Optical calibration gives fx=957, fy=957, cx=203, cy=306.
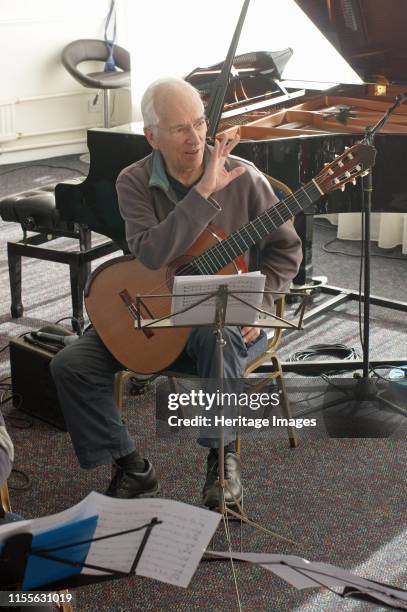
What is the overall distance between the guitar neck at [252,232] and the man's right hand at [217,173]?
0.47 ft

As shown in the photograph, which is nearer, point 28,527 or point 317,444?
point 28,527

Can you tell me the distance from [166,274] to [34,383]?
2.88 feet

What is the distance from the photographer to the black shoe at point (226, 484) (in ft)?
9.46

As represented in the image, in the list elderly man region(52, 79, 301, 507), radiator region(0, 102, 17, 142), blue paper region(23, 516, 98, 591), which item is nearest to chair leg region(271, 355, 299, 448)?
elderly man region(52, 79, 301, 507)

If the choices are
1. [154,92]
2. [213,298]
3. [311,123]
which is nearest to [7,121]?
[311,123]

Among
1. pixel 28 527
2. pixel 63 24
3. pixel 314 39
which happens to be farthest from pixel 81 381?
pixel 63 24

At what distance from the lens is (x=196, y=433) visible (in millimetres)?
3434

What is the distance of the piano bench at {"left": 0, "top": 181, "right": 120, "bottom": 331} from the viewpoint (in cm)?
418

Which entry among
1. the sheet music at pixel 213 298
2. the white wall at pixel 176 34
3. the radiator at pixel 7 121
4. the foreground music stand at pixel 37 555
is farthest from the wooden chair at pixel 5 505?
the radiator at pixel 7 121

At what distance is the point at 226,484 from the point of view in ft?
9.59

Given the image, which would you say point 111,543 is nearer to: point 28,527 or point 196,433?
point 28,527

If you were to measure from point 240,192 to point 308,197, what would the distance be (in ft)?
0.80

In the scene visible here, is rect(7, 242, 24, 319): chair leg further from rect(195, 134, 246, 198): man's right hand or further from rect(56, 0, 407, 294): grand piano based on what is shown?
rect(195, 134, 246, 198): man's right hand

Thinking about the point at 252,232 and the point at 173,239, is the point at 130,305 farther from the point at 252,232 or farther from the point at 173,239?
the point at 252,232
